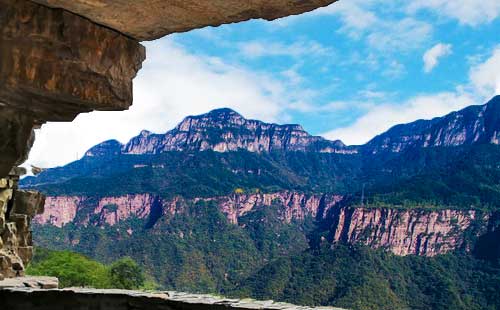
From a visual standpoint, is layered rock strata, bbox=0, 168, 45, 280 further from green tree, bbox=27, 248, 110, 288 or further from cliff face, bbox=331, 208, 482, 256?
cliff face, bbox=331, 208, 482, 256

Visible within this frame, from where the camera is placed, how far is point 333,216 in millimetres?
143625

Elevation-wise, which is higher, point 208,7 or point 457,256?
point 208,7

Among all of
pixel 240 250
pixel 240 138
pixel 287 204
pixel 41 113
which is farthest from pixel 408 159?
pixel 41 113

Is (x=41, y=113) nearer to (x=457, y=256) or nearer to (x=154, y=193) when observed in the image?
(x=457, y=256)

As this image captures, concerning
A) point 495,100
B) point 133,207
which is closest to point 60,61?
point 133,207

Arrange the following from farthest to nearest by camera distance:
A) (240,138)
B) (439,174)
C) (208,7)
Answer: (240,138), (439,174), (208,7)

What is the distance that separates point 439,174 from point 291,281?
50.2 meters

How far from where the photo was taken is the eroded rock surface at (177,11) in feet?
9.04

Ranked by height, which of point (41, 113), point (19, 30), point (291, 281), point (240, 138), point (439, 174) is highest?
point (240, 138)

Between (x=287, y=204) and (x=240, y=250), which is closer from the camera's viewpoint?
(x=240, y=250)

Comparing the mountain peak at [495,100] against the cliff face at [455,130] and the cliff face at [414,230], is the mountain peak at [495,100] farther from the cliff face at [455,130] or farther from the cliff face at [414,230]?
the cliff face at [414,230]

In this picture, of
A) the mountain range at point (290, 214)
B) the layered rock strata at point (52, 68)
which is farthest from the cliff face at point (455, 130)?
the layered rock strata at point (52, 68)

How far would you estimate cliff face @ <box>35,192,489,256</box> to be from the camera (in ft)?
344

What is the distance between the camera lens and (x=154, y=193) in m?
147
